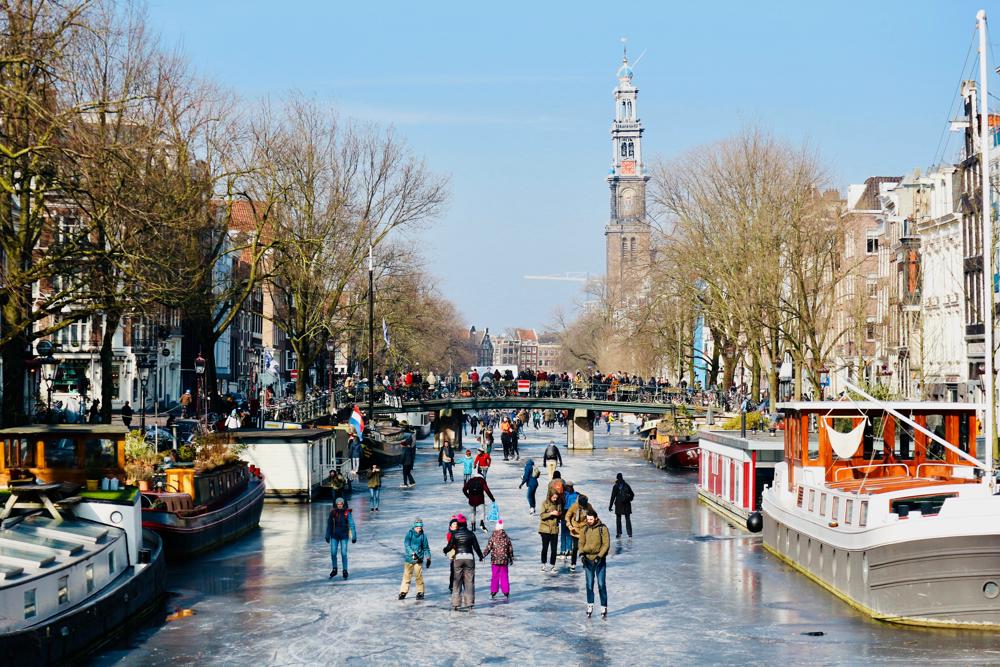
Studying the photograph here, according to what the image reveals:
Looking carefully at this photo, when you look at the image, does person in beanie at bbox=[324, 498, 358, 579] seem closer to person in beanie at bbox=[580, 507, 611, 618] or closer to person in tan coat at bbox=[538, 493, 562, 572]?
person in tan coat at bbox=[538, 493, 562, 572]

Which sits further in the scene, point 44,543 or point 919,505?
point 919,505

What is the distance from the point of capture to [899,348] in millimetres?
81312

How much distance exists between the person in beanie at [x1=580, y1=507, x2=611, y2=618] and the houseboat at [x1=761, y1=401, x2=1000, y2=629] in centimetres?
444

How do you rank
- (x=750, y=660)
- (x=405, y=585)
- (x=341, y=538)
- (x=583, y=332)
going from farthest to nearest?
(x=583, y=332), (x=341, y=538), (x=405, y=585), (x=750, y=660)

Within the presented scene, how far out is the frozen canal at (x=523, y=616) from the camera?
76.8 feet

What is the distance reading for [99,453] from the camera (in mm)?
31188

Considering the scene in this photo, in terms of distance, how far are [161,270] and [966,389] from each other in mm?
40416

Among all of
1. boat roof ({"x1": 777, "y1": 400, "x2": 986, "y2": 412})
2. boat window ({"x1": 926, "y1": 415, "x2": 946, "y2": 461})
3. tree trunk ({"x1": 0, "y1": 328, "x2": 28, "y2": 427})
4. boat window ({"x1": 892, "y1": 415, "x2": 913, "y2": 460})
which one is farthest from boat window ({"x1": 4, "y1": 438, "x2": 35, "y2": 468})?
boat window ({"x1": 926, "y1": 415, "x2": 946, "y2": 461})

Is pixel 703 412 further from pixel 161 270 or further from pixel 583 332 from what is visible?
pixel 583 332

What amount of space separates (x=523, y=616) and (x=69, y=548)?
762 centimetres

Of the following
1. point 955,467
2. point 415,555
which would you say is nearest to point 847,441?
point 955,467

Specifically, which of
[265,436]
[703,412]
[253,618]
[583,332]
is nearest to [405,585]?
[253,618]

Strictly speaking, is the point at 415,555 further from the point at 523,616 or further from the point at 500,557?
the point at 523,616

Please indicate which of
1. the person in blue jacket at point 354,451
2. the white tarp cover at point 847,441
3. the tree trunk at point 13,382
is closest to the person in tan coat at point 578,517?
the white tarp cover at point 847,441
